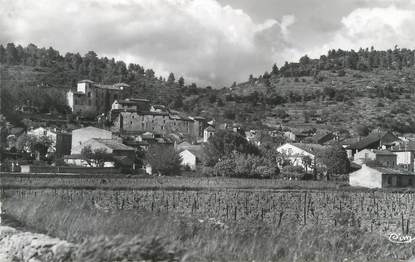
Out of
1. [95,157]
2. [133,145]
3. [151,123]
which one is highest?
[151,123]

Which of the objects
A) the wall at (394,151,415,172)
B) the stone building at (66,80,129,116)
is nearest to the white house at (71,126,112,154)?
the stone building at (66,80,129,116)

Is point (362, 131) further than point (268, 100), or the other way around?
point (268, 100)

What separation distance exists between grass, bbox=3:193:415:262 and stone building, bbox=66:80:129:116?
359ft

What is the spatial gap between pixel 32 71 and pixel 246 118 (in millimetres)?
64571

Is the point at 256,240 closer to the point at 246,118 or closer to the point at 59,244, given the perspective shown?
the point at 59,244

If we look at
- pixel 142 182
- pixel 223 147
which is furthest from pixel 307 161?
pixel 142 182

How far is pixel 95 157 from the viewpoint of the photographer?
69.6m

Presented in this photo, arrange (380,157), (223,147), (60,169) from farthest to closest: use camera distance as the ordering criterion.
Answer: (380,157), (223,147), (60,169)

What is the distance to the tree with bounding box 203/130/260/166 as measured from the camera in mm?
76562

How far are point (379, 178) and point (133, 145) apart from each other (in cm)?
3772

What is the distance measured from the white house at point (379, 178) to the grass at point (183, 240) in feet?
170

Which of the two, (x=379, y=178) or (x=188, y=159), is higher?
(x=188, y=159)

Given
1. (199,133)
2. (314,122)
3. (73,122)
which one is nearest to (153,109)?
(199,133)

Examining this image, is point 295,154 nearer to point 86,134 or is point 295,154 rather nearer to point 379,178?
point 379,178
